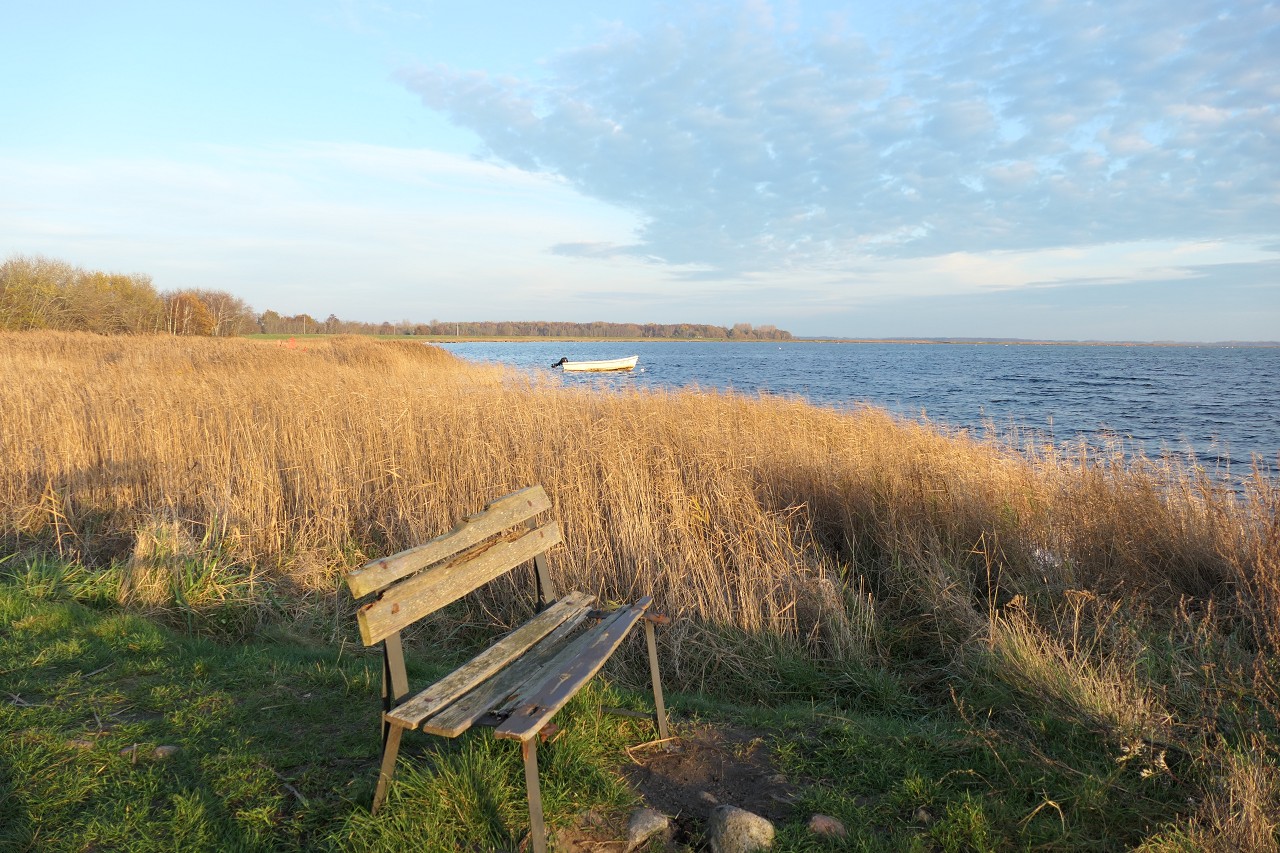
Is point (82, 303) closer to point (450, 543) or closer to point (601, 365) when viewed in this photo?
point (601, 365)

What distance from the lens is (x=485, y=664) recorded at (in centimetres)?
285

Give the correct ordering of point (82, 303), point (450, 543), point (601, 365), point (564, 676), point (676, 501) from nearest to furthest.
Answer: point (564, 676), point (450, 543), point (676, 501), point (82, 303), point (601, 365)

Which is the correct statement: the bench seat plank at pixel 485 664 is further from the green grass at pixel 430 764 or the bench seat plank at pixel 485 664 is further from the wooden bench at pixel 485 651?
the green grass at pixel 430 764

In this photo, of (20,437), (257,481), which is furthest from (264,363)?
(257,481)

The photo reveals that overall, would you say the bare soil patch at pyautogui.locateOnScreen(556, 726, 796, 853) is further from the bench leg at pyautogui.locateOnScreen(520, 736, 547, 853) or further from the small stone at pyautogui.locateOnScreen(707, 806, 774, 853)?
the bench leg at pyautogui.locateOnScreen(520, 736, 547, 853)

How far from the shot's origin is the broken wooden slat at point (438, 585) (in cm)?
241

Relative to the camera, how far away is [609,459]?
608cm

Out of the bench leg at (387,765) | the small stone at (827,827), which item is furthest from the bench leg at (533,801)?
the small stone at (827,827)

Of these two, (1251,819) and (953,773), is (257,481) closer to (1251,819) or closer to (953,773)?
(953,773)

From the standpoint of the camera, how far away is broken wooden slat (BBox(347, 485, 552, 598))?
2.45 meters

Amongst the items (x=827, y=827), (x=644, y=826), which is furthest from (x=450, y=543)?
(x=827, y=827)

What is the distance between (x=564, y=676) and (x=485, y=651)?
0.45 metres

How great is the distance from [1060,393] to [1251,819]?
3101 centimetres

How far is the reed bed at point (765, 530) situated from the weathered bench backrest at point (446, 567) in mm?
Result: 1415
